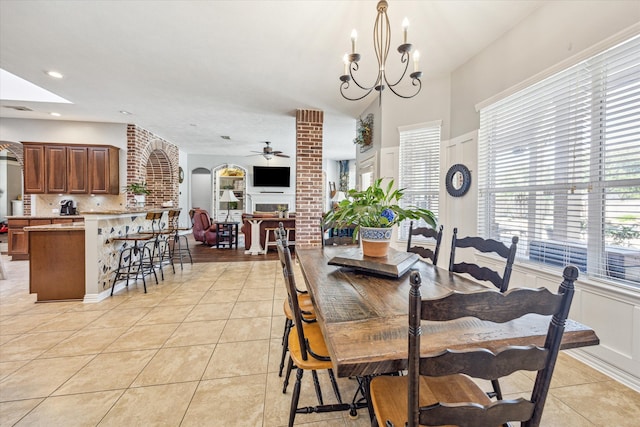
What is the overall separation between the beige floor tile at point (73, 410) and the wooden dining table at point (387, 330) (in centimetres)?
138

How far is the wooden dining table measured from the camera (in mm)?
760

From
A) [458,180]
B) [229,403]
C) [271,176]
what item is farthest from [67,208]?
[458,180]

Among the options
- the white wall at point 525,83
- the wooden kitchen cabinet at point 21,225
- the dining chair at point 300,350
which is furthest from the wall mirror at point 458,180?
the wooden kitchen cabinet at point 21,225

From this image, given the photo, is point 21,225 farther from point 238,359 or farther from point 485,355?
point 485,355

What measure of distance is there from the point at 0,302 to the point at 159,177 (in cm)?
486

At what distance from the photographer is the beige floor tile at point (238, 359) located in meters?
1.79

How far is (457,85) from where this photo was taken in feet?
10.5

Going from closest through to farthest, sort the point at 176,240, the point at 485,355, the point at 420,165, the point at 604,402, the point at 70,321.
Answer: the point at 485,355
the point at 604,402
the point at 70,321
the point at 420,165
the point at 176,240

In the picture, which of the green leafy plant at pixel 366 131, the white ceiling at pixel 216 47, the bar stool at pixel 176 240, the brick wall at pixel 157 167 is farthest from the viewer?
the brick wall at pixel 157 167

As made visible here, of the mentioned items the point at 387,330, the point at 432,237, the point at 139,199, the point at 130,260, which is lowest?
the point at 130,260

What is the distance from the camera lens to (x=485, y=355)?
0.68 m

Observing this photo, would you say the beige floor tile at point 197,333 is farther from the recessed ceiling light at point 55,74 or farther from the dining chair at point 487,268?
the recessed ceiling light at point 55,74

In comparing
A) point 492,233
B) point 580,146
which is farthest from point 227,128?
point 580,146

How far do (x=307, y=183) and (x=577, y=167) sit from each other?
3310 mm
